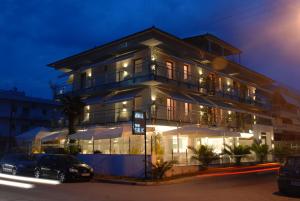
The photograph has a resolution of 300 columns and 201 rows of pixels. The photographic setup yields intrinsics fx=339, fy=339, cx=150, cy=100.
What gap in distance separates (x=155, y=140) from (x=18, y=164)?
9213 mm

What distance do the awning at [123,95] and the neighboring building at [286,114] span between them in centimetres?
2705

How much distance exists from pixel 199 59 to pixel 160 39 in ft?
18.3

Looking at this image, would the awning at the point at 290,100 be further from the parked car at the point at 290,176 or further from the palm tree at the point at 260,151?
the parked car at the point at 290,176

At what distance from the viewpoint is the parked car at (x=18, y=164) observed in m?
21.8

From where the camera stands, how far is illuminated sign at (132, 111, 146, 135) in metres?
19.5

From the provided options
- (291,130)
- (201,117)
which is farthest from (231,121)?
(291,130)

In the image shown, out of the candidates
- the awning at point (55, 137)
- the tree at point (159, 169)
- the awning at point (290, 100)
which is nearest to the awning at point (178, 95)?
the tree at point (159, 169)

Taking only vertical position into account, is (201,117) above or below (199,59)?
below

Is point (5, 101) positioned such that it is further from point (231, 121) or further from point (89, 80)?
point (231, 121)

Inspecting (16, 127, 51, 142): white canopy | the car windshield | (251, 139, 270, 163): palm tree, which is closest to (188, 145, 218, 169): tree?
the car windshield

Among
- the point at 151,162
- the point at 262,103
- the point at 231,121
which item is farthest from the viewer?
the point at 262,103

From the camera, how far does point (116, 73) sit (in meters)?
30.7

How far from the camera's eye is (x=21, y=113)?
54.9 meters

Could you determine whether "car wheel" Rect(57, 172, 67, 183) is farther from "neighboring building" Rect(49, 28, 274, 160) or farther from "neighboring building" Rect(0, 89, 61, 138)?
"neighboring building" Rect(0, 89, 61, 138)
